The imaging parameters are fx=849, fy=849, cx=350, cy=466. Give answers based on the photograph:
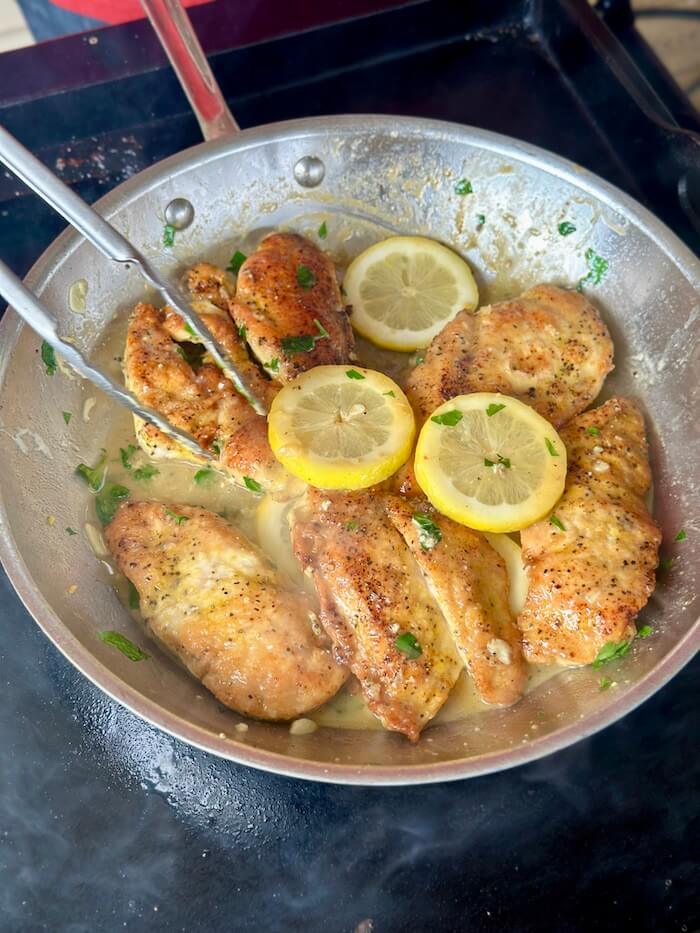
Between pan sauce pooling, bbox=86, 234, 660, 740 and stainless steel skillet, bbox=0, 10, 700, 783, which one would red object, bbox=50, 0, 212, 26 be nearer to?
stainless steel skillet, bbox=0, 10, 700, 783

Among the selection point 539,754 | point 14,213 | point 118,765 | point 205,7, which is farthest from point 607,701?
point 205,7

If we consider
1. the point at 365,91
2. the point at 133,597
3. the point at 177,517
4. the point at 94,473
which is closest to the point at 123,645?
the point at 133,597

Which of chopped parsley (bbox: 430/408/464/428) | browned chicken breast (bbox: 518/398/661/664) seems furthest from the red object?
browned chicken breast (bbox: 518/398/661/664)

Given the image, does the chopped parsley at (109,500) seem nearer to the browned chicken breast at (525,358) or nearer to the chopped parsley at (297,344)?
the chopped parsley at (297,344)

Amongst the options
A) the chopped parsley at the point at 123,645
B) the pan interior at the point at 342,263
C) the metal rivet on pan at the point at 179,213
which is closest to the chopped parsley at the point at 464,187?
the pan interior at the point at 342,263

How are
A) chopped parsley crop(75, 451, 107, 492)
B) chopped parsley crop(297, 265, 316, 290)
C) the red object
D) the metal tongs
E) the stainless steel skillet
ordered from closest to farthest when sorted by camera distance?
the metal tongs, the stainless steel skillet, chopped parsley crop(75, 451, 107, 492), chopped parsley crop(297, 265, 316, 290), the red object

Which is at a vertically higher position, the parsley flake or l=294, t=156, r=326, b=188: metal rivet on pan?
l=294, t=156, r=326, b=188: metal rivet on pan

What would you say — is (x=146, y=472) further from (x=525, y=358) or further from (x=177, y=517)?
(x=525, y=358)
